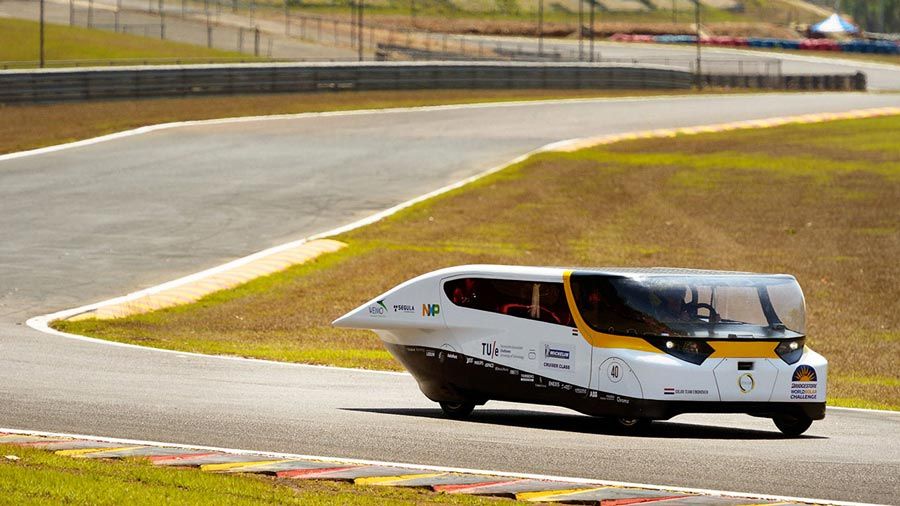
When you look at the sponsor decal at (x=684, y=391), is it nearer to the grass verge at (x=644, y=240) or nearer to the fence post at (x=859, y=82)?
the grass verge at (x=644, y=240)

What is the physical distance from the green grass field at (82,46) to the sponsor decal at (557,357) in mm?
63666

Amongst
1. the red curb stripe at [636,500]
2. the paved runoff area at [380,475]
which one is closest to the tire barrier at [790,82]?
the paved runoff area at [380,475]

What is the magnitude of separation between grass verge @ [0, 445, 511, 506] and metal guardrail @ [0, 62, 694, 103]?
42767mm

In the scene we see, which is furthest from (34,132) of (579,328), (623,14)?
(623,14)

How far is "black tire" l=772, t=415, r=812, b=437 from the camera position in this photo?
14.3 meters

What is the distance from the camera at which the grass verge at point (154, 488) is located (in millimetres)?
9930

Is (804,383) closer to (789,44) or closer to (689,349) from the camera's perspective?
(689,349)

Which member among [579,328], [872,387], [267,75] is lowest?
[872,387]

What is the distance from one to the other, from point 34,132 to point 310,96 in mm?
18097

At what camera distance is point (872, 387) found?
19.7 m

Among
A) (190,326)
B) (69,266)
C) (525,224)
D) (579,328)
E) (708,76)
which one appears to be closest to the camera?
(579,328)

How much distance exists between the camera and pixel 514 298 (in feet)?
48.7

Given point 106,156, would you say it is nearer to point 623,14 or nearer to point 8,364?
point 8,364

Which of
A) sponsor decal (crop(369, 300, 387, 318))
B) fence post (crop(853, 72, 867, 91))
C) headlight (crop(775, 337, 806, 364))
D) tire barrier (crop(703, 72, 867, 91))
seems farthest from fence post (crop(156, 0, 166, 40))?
headlight (crop(775, 337, 806, 364))
